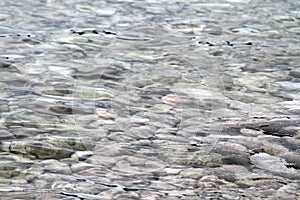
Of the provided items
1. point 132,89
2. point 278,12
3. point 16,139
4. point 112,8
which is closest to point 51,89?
point 132,89

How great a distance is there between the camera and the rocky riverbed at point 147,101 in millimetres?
2523

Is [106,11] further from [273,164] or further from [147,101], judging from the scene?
[273,164]

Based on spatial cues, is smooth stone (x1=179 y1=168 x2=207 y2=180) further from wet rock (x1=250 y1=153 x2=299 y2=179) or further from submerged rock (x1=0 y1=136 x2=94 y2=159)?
submerged rock (x1=0 y1=136 x2=94 y2=159)

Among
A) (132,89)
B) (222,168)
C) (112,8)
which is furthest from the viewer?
(112,8)

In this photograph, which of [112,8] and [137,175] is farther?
[112,8]

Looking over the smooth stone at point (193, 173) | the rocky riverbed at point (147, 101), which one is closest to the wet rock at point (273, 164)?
the rocky riverbed at point (147, 101)

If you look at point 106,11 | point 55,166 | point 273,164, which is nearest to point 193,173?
point 273,164

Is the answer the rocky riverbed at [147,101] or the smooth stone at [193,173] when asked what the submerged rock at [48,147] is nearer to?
the rocky riverbed at [147,101]

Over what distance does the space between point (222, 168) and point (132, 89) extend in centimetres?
111

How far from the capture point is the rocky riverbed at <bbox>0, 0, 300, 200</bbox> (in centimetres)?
252

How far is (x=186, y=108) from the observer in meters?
3.38

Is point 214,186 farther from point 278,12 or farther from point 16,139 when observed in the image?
point 278,12

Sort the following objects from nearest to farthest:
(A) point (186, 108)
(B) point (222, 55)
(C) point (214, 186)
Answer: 1. (C) point (214, 186)
2. (A) point (186, 108)
3. (B) point (222, 55)

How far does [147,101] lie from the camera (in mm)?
3451
